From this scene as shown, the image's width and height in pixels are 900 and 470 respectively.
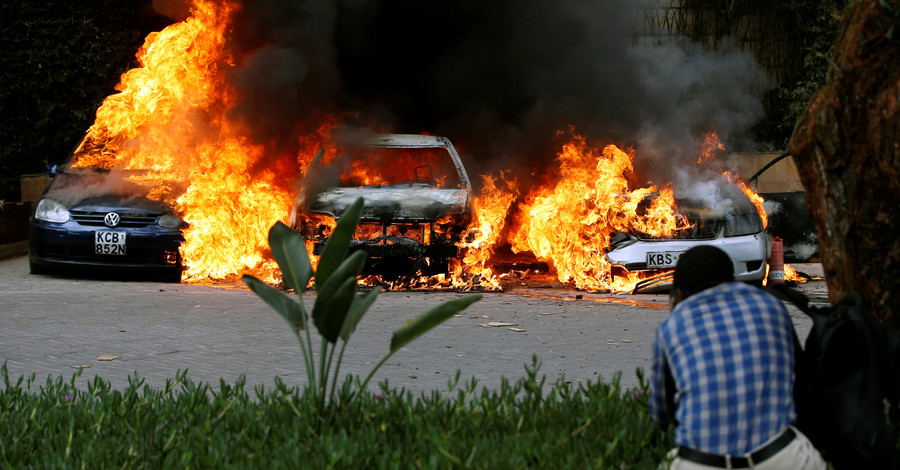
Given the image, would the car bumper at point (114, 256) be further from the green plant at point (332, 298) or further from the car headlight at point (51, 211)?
the green plant at point (332, 298)

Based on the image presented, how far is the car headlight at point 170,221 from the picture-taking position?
404 inches

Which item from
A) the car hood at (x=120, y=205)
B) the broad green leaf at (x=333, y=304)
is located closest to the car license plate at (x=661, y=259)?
the car hood at (x=120, y=205)

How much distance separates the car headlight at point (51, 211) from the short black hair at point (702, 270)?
8.85 meters

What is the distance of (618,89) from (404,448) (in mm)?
10803

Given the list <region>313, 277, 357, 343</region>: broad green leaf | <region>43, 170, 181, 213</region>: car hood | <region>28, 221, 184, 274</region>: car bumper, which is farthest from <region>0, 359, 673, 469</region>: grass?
<region>43, 170, 181, 213</region>: car hood

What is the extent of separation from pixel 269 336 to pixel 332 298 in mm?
3619

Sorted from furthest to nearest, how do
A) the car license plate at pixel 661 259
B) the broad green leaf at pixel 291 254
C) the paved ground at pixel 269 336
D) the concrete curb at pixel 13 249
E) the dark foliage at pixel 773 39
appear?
the dark foliage at pixel 773 39 < the concrete curb at pixel 13 249 < the car license plate at pixel 661 259 < the paved ground at pixel 269 336 < the broad green leaf at pixel 291 254

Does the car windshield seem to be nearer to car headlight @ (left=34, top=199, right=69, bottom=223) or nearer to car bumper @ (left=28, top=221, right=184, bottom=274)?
car bumper @ (left=28, top=221, right=184, bottom=274)

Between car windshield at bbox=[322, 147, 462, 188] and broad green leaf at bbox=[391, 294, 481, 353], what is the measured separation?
687 centimetres

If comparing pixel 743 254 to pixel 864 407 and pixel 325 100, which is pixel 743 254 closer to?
pixel 325 100

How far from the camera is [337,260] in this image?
3.86m

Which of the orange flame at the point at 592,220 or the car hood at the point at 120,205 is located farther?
the car hood at the point at 120,205

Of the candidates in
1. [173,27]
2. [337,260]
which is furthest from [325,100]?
[337,260]

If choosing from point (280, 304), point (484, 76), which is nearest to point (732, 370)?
point (280, 304)
